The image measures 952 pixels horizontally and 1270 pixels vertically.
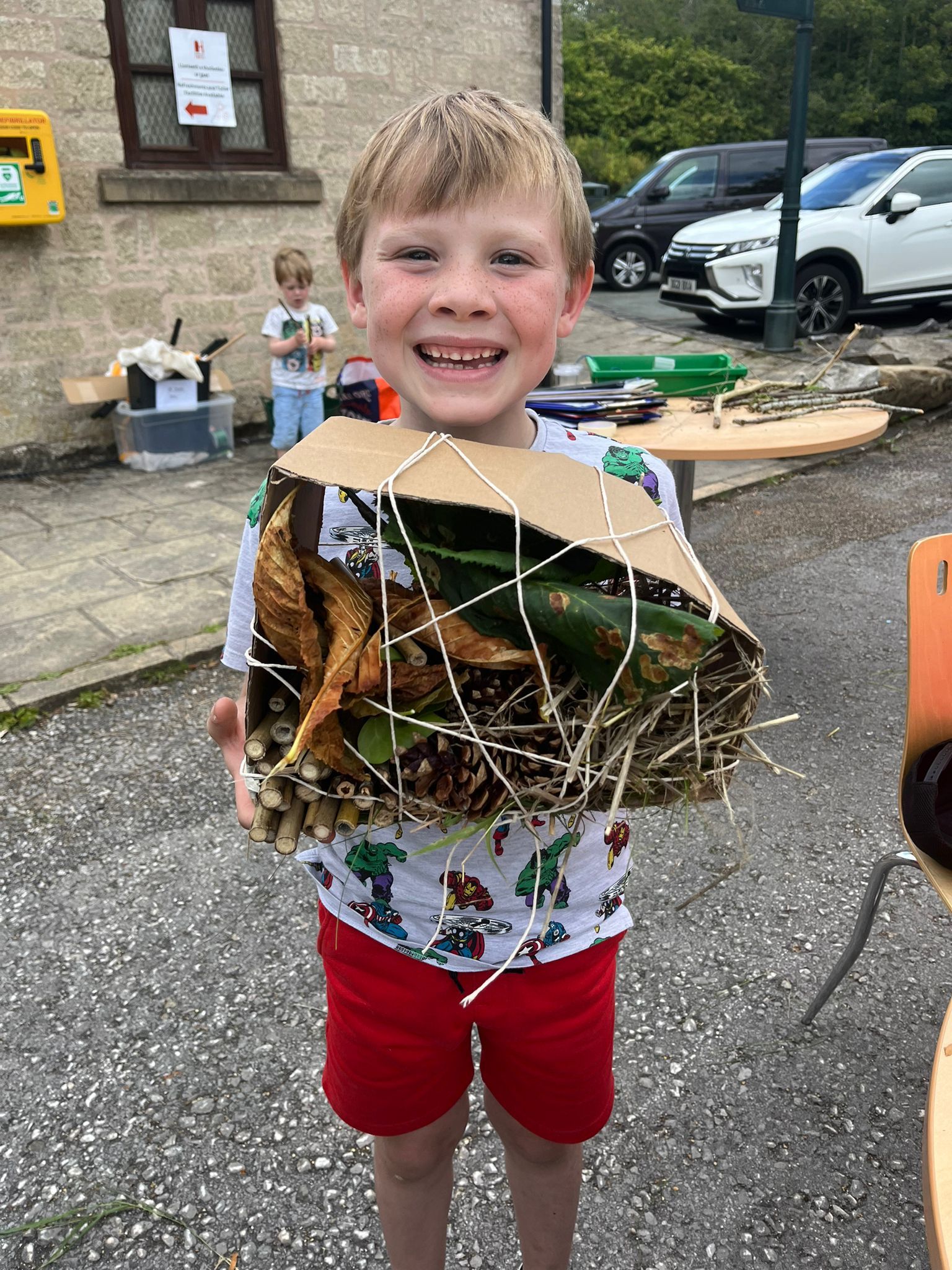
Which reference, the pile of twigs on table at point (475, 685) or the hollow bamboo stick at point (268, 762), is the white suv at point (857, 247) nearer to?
the pile of twigs on table at point (475, 685)

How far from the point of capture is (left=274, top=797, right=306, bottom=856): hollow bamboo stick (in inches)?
42.2

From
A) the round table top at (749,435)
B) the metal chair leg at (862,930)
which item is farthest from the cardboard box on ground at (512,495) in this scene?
the round table top at (749,435)

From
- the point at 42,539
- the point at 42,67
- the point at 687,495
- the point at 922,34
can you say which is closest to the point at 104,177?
the point at 42,67

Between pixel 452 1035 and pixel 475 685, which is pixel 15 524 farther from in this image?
pixel 475 685

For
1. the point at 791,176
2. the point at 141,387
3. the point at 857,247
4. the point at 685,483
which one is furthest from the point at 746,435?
the point at 857,247

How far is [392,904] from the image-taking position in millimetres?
1398

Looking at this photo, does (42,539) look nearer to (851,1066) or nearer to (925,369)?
(851,1066)

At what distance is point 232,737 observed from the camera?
1444mm

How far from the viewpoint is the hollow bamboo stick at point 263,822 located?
1.08 m

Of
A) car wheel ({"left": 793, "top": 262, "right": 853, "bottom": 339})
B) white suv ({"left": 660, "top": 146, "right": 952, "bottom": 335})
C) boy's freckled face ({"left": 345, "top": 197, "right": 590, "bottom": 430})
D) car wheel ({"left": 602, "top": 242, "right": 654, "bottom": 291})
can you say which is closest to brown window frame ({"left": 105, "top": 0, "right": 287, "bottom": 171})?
white suv ({"left": 660, "top": 146, "right": 952, "bottom": 335})

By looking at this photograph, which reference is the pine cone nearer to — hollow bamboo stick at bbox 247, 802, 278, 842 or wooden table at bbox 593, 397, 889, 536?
hollow bamboo stick at bbox 247, 802, 278, 842

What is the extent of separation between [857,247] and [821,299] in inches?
23.6

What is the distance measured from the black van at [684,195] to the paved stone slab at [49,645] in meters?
11.6

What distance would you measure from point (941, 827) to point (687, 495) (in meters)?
2.73
